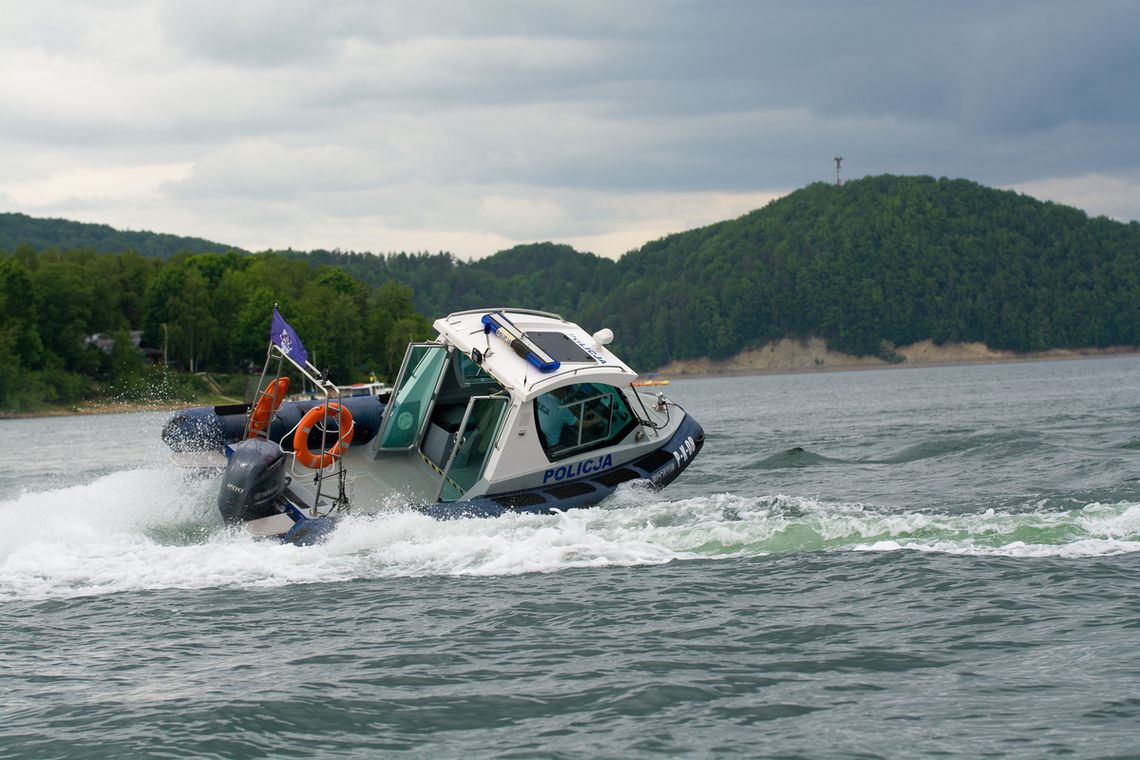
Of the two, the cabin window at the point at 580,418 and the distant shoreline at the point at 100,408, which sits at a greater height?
the cabin window at the point at 580,418

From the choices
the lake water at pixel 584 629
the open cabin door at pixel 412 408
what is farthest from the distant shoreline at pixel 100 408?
the lake water at pixel 584 629

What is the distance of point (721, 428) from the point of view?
39031mm

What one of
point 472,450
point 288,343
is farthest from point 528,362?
point 288,343

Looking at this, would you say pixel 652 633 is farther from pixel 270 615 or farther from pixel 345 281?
pixel 345 281

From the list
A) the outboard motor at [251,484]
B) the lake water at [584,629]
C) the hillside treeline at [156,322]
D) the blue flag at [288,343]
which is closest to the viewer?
the lake water at [584,629]

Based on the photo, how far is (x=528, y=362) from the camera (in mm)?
15758

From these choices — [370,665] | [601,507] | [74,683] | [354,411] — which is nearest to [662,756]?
[370,665]

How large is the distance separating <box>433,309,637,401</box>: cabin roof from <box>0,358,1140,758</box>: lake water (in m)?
1.57

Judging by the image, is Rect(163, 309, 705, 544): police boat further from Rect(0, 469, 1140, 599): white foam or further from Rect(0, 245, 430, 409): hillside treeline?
Rect(0, 245, 430, 409): hillside treeline

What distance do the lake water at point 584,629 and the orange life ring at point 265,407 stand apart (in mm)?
910

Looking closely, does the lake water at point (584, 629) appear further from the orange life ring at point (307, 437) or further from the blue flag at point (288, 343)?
the blue flag at point (288, 343)

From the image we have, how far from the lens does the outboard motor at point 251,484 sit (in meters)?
13.7

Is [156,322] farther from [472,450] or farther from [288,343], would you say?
[288,343]

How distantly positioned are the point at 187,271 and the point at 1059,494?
106302 millimetres
